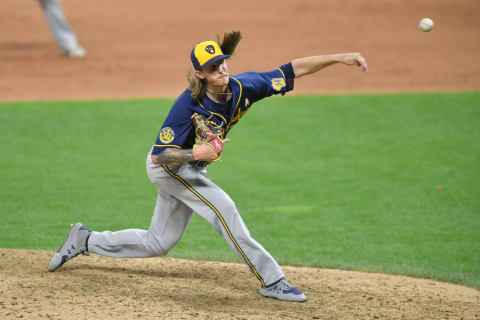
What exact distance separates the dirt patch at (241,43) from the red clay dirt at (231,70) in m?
0.04

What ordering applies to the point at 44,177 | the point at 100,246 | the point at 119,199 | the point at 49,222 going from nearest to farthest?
the point at 100,246 < the point at 49,222 < the point at 119,199 < the point at 44,177

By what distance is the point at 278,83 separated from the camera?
5316 millimetres

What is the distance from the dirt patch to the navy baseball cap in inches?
324

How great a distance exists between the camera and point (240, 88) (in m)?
5.09

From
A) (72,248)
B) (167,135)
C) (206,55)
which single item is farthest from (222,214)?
(72,248)

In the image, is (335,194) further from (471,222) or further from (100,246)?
(100,246)

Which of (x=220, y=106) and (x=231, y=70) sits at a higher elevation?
(x=220, y=106)

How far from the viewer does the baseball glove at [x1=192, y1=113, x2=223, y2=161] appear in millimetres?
4734

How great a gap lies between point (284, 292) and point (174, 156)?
129cm

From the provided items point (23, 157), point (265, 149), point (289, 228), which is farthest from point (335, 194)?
point (23, 157)

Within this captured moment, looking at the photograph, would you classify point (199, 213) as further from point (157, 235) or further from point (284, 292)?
point (284, 292)

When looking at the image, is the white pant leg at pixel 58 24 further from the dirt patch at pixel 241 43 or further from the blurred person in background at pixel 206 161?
the blurred person in background at pixel 206 161

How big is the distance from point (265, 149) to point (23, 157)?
3.32 m

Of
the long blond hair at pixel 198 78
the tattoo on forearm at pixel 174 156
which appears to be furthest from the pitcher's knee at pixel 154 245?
the long blond hair at pixel 198 78
